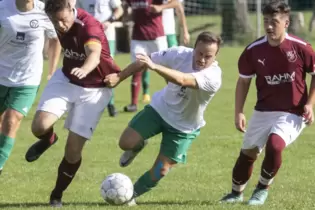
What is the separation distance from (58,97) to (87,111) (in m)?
0.28

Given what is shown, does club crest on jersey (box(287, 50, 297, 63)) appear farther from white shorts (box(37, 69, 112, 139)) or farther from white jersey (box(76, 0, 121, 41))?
white jersey (box(76, 0, 121, 41))

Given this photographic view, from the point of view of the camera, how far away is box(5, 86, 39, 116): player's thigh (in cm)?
823

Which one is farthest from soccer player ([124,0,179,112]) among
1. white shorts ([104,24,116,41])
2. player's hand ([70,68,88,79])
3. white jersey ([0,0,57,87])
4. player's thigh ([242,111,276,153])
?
player's hand ([70,68,88,79])

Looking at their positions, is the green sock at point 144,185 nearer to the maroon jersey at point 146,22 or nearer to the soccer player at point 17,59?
the soccer player at point 17,59

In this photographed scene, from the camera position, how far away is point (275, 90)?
23.7 ft

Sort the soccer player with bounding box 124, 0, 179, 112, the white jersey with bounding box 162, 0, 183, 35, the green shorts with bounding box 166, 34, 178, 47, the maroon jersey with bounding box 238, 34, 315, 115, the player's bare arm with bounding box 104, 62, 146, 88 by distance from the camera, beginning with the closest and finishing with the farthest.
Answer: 1. the player's bare arm with bounding box 104, 62, 146, 88
2. the maroon jersey with bounding box 238, 34, 315, 115
3. the soccer player with bounding box 124, 0, 179, 112
4. the white jersey with bounding box 162, 0, 183, 35
5. the green shorts with bounding box 166, 34, 178, 47

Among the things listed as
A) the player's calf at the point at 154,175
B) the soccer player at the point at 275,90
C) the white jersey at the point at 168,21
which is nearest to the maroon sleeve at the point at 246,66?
the soccer player at the point at 275,90

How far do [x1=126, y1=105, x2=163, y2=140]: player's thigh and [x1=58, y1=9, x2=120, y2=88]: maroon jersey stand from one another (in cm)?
43

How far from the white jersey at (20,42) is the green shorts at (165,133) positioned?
144cm

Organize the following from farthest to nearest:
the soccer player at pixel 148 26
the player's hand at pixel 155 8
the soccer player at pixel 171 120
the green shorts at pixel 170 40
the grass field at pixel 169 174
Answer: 1. the green shorts at pixel 170 40
2. the soccer player at pixel 148 26
3. the player's hand at pixel 155 8
4. the grass field at pixel 169 174
5. the soccer player at pixel 171 120

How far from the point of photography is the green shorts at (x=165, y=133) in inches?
292

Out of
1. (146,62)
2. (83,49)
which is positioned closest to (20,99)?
(83,49)

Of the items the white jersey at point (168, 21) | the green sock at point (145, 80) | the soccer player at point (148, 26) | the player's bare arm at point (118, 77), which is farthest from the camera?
the white jersey at point (168, 21)

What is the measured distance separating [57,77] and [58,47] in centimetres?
129
